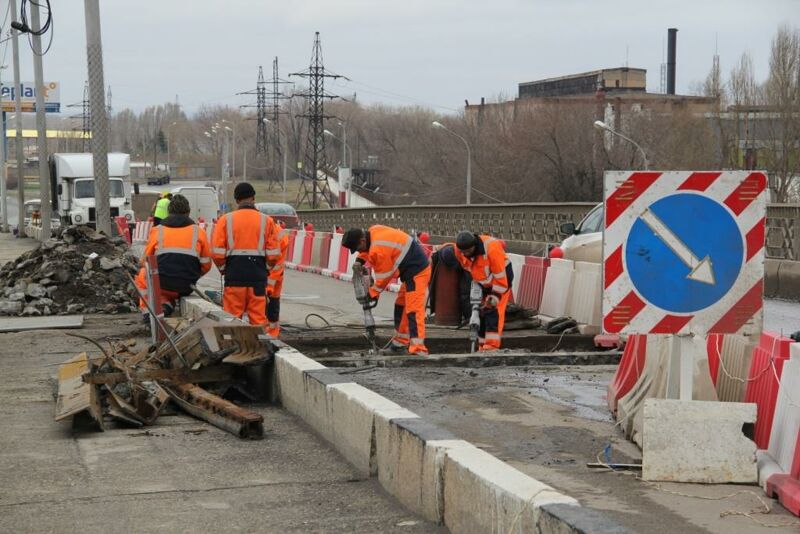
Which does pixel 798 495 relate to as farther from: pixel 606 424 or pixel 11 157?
pixel 11 157

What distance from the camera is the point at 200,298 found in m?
14.0

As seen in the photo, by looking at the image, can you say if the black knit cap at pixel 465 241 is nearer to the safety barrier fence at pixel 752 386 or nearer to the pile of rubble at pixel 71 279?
the safety barrier fence at pixel 752 386

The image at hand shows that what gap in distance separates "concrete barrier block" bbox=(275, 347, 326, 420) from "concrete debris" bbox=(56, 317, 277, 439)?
0.21m

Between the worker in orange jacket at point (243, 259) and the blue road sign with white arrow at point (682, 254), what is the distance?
22.8ft

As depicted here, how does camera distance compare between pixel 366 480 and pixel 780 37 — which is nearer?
pixel 366 480

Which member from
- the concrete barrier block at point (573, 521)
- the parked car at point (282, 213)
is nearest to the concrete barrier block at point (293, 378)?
the concrete barrier block at point (573, 521)

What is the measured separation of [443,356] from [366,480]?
428cm

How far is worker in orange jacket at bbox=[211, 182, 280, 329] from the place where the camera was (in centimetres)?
1246

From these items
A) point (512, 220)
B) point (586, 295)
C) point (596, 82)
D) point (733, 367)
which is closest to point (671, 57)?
point (596, 82)

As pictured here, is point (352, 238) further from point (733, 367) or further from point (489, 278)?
point (733, 367)

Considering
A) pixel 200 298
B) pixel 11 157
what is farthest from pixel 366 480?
pixel 11 157

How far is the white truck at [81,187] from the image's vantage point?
43.7 metres

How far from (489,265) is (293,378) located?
178 inches

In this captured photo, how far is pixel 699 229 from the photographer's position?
610 cm
